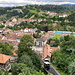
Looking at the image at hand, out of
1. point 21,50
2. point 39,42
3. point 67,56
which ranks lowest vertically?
point 39,42

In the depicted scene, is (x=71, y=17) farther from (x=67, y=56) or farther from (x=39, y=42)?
(x=67, y=56)

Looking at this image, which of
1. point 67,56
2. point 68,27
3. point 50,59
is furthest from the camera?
point 68,27

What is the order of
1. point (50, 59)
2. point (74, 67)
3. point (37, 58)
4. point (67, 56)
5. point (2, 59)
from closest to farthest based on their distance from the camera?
point (2, 59)
point (74, 67)
point (37, 58)
point (67, 56)
point (50, 59)

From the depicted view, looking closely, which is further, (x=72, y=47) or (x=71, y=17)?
(x=71, y=17)

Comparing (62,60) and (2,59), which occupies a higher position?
(2,59)

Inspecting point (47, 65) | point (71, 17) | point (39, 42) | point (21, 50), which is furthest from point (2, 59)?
point (71, 17)

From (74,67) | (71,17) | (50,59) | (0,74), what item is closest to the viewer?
(0,74)

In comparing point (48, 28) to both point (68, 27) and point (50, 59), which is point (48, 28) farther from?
point (50, 59)

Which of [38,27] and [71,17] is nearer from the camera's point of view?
[38,27]

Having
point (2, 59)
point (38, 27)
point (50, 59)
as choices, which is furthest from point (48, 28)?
point (2, 59)
